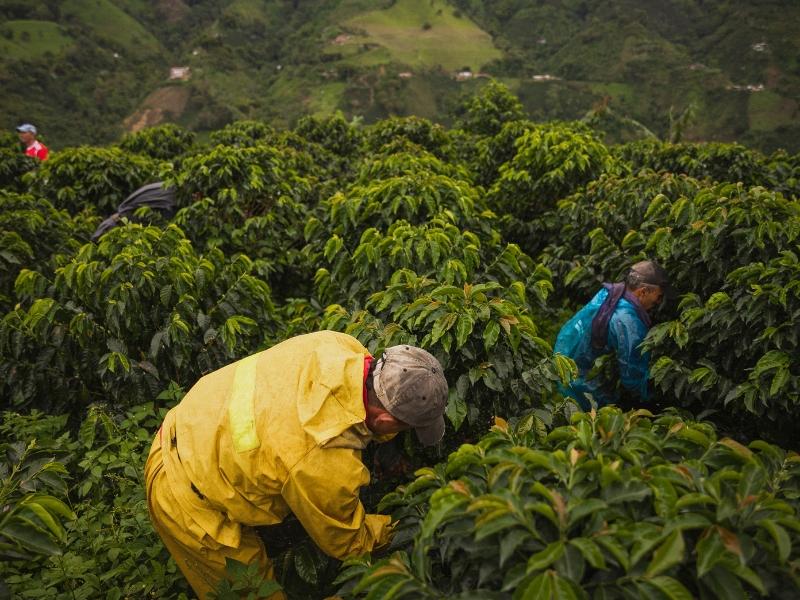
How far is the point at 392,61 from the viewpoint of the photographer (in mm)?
91812

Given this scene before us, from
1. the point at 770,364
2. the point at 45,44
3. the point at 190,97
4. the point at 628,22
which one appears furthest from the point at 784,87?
the point at 45,44

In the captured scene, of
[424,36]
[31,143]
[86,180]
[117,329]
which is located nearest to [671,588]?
[117,329]

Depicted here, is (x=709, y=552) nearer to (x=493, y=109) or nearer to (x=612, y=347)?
(x=612, y=347)

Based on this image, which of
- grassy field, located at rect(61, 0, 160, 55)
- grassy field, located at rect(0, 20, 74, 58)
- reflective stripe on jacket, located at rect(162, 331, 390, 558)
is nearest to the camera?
reflective stripe on jacket, located at rect(162, 331, 390, 558)

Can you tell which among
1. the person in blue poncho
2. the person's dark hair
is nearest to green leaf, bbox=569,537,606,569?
the person in blue poncho

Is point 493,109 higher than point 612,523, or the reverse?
point 612,523

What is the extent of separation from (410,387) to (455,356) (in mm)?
994

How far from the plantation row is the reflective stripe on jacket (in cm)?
28

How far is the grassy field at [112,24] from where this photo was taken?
97.6 m

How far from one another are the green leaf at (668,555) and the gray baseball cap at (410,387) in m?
1.17

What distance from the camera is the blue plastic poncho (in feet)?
14.2

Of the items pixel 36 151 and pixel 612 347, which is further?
pixel 36 151

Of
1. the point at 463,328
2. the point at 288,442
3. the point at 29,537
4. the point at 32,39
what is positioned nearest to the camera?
the point at 29,537

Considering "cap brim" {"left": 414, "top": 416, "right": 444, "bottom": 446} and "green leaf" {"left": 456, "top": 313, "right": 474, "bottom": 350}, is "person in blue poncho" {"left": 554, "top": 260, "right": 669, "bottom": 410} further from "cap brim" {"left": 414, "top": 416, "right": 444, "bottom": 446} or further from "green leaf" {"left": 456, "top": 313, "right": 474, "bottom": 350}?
"cap brim" {"left": 414, "top": 416, "right": 444, "bottom": 446}
